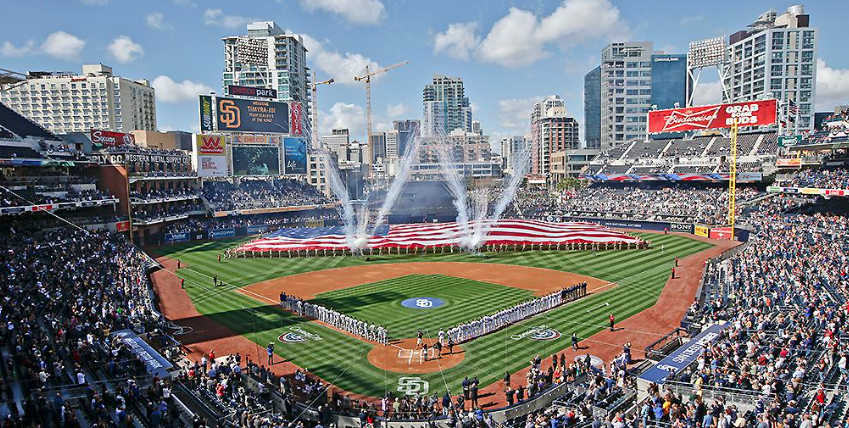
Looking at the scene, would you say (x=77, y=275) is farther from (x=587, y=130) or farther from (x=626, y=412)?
(x=587, y=130)

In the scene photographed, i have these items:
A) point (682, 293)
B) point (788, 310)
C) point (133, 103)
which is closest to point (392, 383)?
point (788, 310)

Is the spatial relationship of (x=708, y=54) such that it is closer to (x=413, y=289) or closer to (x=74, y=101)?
(x=413, y=289)

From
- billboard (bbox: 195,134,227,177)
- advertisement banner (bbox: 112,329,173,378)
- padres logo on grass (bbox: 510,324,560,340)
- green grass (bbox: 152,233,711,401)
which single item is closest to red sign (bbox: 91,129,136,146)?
billboard (bbox: 195,134,227,177)

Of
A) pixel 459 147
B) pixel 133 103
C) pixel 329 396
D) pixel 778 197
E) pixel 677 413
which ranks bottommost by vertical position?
pixel 329 396

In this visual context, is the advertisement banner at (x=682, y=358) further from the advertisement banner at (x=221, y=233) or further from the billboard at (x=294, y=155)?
the billboard at (x=294, y=155)

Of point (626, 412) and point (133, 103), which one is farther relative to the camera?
point (133, 103)

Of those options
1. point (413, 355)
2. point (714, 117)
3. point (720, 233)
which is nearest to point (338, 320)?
point (413, 355)
